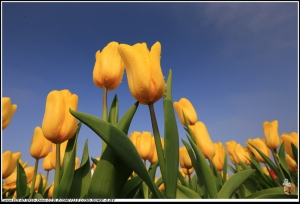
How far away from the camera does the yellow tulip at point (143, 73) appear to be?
69 cm

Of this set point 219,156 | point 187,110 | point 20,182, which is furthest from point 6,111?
point 219,156

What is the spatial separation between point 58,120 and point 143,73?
0.36 meters

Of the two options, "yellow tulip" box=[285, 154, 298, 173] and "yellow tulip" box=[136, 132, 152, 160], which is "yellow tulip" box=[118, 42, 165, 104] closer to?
"yellow tulip" box=[136, 132, 152, 160]

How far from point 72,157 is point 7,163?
3.07ft

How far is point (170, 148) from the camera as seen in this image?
0.66 metres

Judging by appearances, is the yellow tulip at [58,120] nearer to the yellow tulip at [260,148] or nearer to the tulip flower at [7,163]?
the tulip flower at [7,163]

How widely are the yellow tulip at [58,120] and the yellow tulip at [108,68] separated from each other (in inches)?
12.1

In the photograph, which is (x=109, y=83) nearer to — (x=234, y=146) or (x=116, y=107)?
(x=116, y=107)

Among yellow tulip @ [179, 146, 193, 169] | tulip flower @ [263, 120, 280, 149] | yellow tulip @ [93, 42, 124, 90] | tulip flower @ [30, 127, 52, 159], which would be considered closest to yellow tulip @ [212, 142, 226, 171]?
yellow tulip @ [179, 146, 193, 169]

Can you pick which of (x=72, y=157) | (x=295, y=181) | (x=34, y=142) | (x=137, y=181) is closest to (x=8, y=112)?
(x=34, y=142)

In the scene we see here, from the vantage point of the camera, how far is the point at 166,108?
71cm

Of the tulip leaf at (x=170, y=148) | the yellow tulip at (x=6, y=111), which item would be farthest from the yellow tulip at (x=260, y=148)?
the yellow tulip at (x=6, y=111)

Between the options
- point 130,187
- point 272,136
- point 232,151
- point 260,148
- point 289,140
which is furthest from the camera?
point 232,151

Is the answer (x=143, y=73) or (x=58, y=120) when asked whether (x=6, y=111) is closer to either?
(x=58, y=120)
